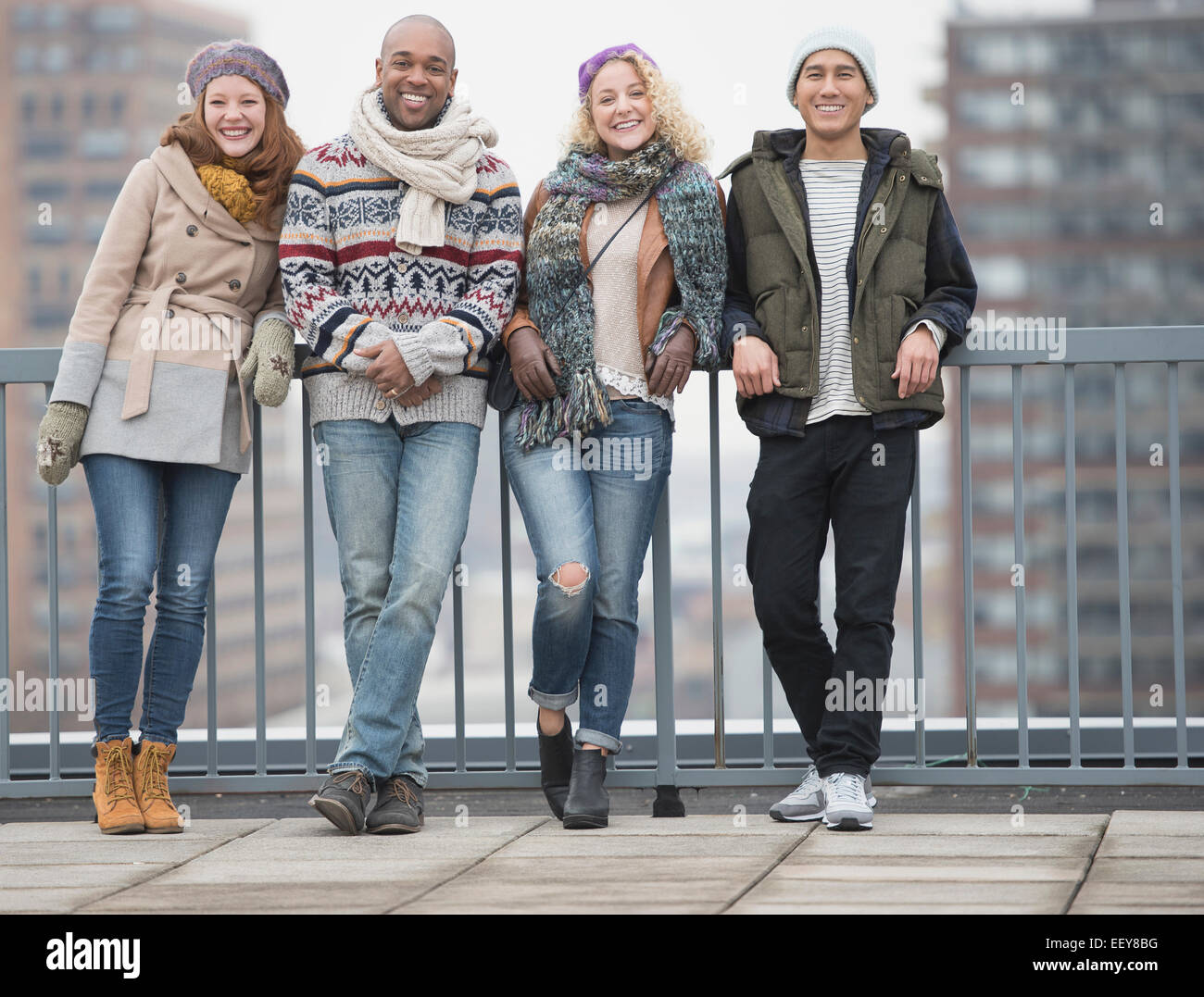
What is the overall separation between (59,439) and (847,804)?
1.70 metres

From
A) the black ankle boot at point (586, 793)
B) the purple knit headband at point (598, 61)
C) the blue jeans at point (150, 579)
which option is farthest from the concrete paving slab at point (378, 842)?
the purple knit headband at point (598, 61)

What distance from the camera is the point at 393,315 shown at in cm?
289

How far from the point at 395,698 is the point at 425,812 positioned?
1.64 feet

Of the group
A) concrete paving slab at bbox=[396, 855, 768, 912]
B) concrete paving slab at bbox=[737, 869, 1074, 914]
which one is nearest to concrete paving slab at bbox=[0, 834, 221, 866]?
concrete paving slab at bbox=[396, 855, 768, 912]

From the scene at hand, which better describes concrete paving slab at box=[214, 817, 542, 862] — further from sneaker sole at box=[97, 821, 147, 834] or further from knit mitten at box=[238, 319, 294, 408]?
knit mitten at box=[238, 319, 294, 408]

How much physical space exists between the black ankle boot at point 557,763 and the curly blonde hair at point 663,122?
1175mm

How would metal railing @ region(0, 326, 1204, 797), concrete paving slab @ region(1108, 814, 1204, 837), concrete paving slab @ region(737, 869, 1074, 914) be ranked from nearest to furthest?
1. concrete paving slab @ region(737, 869, 1074, 914)
2. concrete paving slab @ region(1108, 814, 1204, 837)
3. metal railing @ region(0, 326, 1204, 797)

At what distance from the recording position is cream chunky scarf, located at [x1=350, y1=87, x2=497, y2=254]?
2832 millimetres

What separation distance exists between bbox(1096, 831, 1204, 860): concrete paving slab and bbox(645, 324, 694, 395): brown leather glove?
1.16m

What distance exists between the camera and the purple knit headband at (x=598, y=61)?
2961 mm

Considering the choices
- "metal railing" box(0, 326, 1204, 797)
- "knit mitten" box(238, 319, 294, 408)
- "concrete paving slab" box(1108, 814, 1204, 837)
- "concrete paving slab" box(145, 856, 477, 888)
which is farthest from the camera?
"metal railing" box(0, 326, 1204, 797)

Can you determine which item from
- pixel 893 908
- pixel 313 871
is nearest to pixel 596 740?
pixel 313 871

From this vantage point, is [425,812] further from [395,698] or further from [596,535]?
[596,535]

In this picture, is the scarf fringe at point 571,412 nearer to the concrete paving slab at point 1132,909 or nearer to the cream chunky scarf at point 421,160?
the cream chunky scarf at point 421,160
